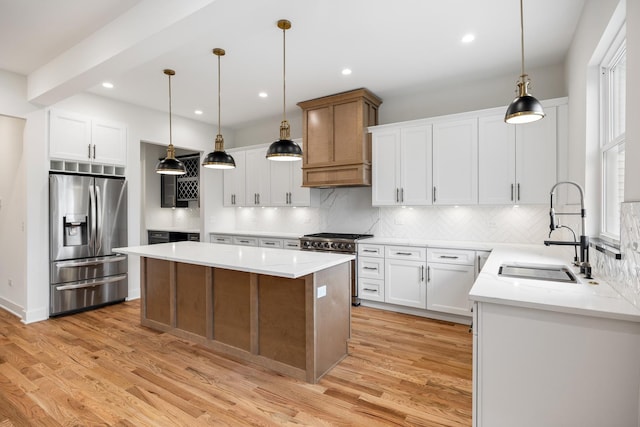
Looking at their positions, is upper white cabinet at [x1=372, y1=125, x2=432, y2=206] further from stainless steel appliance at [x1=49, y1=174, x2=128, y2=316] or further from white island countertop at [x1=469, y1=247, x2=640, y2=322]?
stainless steel appliance at [x1=49, y1=174, x2=128, y2=316]

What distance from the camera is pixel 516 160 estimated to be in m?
3.69

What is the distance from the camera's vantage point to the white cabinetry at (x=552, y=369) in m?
1.38

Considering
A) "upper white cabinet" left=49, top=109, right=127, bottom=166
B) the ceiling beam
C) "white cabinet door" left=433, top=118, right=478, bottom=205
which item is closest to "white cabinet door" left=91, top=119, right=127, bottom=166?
"upper white cabinet" left=49, top=109, right=127, bottom=166

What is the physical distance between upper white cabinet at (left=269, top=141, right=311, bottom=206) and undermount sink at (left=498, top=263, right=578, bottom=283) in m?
3.29

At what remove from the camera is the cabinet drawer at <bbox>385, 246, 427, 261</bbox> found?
13.1 feet

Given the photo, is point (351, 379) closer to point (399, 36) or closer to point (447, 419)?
point (447, 419)

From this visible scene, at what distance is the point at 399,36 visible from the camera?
311 cm

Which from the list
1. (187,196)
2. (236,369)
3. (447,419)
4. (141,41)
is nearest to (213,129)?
(187,196)

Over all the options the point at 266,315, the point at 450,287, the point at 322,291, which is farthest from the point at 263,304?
the point at 450,287

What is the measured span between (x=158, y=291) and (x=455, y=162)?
12.3 feet

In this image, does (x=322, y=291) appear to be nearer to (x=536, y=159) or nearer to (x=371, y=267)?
(x=371, y=267)

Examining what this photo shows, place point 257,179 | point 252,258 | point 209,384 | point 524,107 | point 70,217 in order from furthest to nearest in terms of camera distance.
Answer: point 257,179, point 70,217, point 252,258, point 209,384, point 524,107

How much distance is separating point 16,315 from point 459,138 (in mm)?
5963

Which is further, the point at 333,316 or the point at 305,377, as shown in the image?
the point at 333,316
